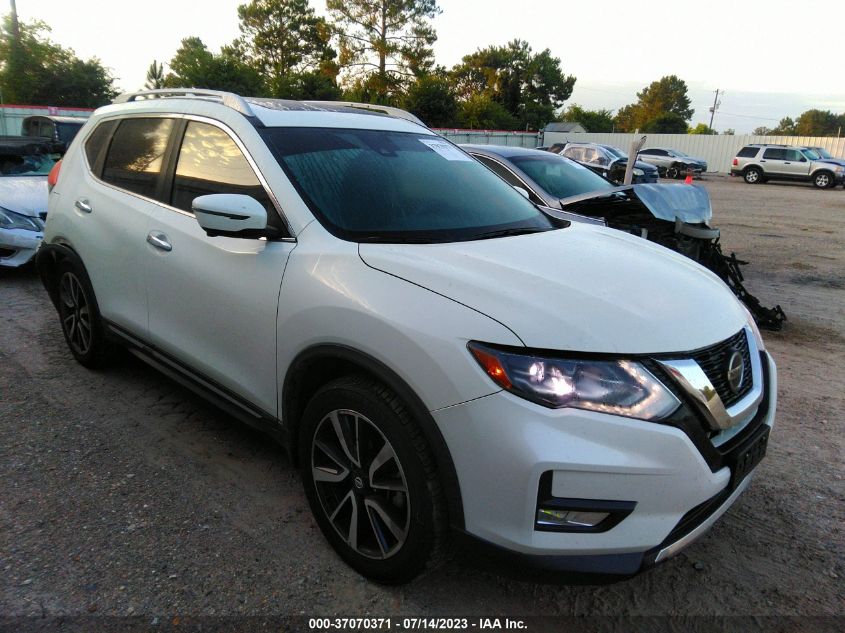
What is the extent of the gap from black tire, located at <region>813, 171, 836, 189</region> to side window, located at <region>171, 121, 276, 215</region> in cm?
3131

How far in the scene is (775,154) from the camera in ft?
95.7

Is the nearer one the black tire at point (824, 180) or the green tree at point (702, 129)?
the black tire at point (824, 180)

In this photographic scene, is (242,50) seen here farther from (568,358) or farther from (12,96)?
(568,358)

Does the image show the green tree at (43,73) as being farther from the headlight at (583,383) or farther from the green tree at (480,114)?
the headlight at (583,383)

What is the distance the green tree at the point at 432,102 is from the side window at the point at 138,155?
43232mm

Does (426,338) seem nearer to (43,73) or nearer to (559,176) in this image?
(559,176)

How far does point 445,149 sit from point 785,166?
30891 mm

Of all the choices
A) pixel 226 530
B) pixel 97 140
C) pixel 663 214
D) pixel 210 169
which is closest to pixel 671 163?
pixel 663 214

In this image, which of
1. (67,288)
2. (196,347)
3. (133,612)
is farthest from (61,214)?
(133,612)

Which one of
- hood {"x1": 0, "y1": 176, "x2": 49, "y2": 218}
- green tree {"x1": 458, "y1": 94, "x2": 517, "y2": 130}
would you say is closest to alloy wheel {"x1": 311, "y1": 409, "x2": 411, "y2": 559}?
hood {"x1": 0, "y1": 176, "x2": 49, "y2": 218}

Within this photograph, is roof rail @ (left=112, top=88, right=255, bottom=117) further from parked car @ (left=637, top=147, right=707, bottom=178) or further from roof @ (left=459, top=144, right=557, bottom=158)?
parked car @ (left=637, top=147, right=707, bottom=178)

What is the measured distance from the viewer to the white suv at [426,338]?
1859mm

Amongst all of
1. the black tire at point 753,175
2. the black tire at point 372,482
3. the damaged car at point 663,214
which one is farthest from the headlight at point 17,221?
the black tire at point 753,175

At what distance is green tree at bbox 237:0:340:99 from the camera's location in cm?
5503
